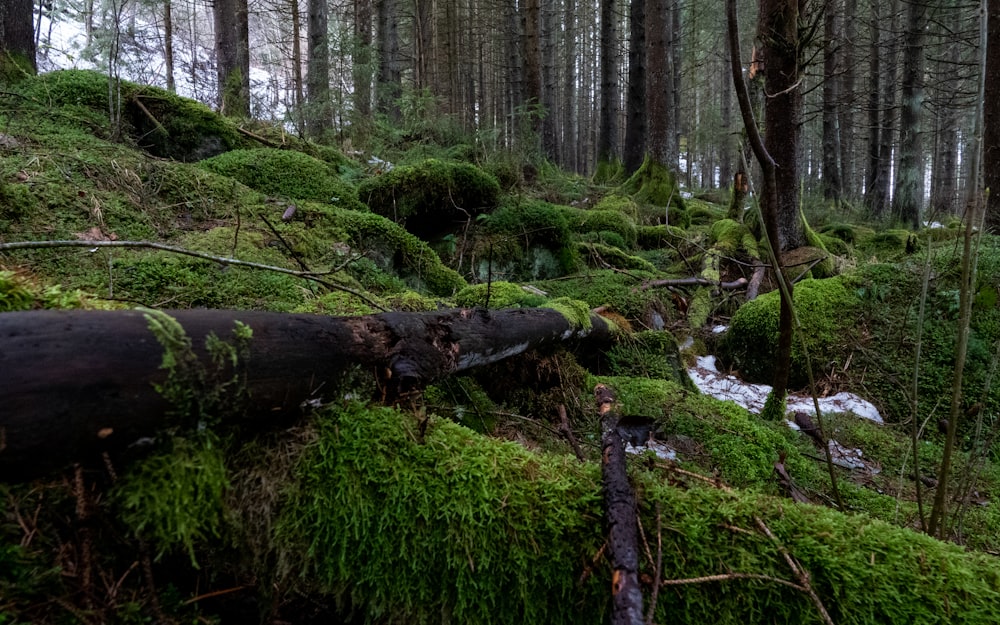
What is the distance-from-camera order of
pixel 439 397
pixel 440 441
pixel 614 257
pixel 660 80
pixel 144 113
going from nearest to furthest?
pixel 440 441 → pixel 439 397 → pixel 144 113 → pixel 614 257 → pixel 660 80

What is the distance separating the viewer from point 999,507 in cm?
260

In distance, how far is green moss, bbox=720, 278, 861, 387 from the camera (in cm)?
455

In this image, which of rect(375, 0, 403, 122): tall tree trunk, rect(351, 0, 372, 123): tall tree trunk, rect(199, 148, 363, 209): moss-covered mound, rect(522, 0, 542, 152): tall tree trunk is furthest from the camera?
rect(375, 0, 403, 122): tall tree trunk

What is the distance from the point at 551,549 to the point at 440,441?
447mm

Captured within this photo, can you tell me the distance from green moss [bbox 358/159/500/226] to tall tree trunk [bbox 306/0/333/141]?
4.30 metres

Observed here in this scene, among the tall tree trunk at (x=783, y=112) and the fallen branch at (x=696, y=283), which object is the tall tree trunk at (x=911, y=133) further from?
the fallen branch at (x=696, y=283)

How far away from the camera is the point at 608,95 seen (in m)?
13.7

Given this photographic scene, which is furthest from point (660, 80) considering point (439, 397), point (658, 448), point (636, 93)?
point (439, 397)

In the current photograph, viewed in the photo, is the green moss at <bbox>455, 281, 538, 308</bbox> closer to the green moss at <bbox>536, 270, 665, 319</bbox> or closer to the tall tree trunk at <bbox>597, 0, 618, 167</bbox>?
the green moss at <bbox>536, 270, 665, 319</bbox>

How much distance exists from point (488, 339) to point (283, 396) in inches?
41.4

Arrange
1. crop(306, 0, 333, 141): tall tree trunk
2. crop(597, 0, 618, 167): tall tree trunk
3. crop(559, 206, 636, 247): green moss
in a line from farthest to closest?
crop(597, 0, 618, 167): tall tree trunk, crop(306, 0, 333, 141): tall tree trunk, crop(559, 206, 636, 247): green moss

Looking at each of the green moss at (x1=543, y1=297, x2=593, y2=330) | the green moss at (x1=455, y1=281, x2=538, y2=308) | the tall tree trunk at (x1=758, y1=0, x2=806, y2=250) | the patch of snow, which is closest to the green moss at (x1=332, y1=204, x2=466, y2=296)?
the green moss at (x1=455, y1=281, x2=538, y2=308)

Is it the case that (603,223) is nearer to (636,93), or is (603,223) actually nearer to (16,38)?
(636,93)

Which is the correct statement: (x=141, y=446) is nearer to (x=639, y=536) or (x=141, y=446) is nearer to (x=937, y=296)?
(x=639, y=536)
